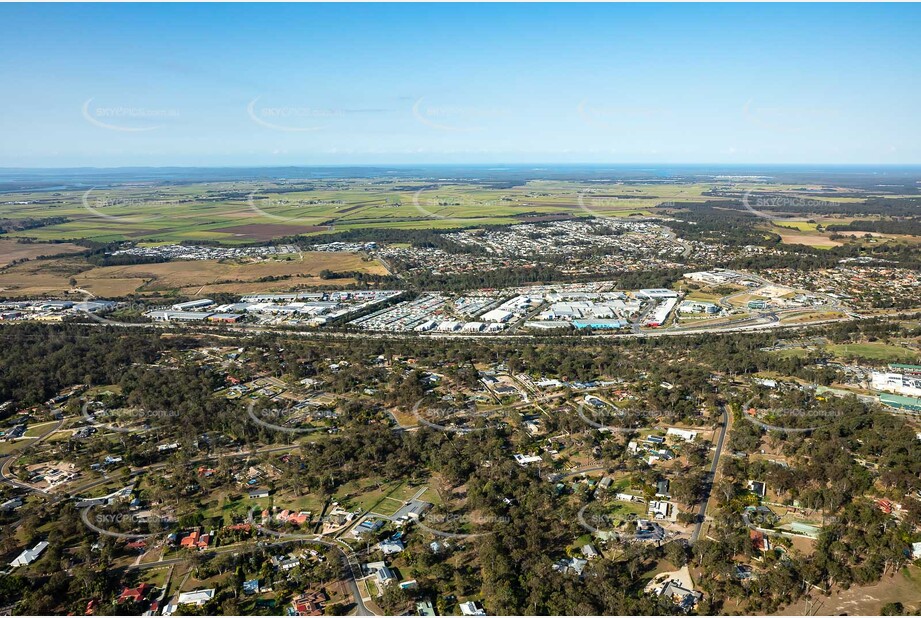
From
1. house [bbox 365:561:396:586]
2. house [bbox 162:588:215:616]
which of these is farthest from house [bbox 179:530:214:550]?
house [bbox 365:561:396:586]

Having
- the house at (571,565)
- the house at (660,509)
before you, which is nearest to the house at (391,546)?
the house at (571,565)

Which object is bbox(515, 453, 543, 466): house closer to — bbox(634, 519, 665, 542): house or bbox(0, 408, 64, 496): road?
bbox(634, 519, 665, 542): house

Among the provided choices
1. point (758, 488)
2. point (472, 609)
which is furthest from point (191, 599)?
point (758, 488)

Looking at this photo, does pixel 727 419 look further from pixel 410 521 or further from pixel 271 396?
pixel 271 396

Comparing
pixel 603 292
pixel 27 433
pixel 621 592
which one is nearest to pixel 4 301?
pixel 27 433

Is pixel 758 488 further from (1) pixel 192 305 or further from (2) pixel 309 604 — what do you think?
(1) pixel 192 305

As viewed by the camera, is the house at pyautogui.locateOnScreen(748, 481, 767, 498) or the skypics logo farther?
the house at pyautogui.locateOnScreen(748, 481, 767, 498)
